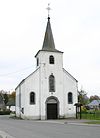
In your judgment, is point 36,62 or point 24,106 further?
point 36,62

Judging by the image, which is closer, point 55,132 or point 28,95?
point 55,132

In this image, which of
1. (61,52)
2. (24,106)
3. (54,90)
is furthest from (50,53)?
(24,106)

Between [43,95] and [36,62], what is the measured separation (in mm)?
6213

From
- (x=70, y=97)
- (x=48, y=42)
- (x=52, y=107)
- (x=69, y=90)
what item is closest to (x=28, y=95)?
(x=52, y=107)

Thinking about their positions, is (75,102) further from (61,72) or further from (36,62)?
(36,62)

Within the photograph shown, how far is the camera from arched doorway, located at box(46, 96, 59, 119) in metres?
49.1

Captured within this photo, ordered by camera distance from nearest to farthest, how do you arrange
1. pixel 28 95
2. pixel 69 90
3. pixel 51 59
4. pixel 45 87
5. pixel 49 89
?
pixel 28 95, pixel 45 87, pixel 49 89, pixel 51 59, pixel 69 90

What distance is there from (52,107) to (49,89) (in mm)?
2767

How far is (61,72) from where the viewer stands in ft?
165

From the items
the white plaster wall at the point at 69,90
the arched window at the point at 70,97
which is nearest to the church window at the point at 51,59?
the white plaster wall at the point at 69,90

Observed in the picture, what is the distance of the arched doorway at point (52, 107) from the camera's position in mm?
49056

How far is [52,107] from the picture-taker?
4944cm

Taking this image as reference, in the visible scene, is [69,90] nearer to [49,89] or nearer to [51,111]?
[49,89]

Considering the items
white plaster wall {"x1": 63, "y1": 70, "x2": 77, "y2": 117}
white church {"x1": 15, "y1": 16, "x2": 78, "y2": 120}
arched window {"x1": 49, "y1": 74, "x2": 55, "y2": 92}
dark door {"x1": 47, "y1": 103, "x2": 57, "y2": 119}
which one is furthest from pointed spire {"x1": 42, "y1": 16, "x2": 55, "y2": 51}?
dark door {"x1": 47, "y1": 103, "x2": 57, "y2": 119}
